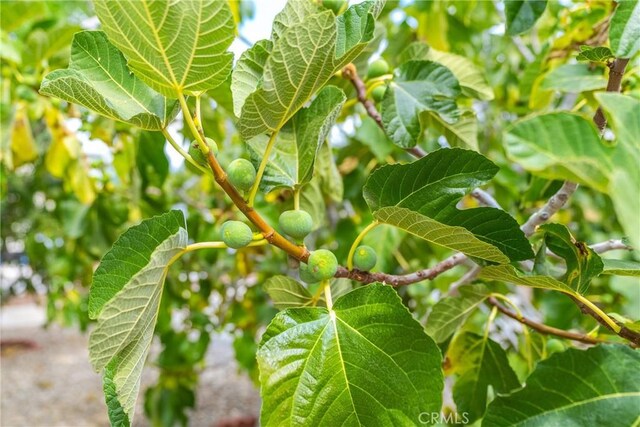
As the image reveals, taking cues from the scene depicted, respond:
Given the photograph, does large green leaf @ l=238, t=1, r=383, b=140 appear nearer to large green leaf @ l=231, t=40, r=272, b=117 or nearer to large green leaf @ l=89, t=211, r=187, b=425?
large green leaf @ l=231, t=40, r=272, b=117

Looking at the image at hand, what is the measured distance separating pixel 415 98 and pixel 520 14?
0.74ft

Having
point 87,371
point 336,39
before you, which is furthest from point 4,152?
point 87,371

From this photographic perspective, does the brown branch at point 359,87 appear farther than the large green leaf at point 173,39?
Yes

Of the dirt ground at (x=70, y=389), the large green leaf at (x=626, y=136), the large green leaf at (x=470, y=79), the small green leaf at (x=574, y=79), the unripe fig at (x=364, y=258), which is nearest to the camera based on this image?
the large green leaf at (x=626, y=136)

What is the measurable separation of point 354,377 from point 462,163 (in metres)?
0.29

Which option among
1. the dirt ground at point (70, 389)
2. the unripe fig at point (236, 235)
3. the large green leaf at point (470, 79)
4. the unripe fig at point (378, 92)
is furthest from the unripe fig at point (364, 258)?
the dirt ground at point (70, 389)

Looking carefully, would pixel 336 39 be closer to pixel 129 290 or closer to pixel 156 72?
pixel 156 72

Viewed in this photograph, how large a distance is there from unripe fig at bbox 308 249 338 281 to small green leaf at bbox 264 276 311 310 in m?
0.13

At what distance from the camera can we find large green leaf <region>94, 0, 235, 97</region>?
54 cm

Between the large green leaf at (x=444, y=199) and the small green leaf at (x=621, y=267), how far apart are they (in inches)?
3.7

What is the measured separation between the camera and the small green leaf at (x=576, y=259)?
0.64m

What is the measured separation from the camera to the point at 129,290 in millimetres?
562

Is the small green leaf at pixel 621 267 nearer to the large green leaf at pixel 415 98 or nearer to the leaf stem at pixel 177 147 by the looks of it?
the large green leaf at pixel 415 98

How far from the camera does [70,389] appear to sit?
5293 mm
